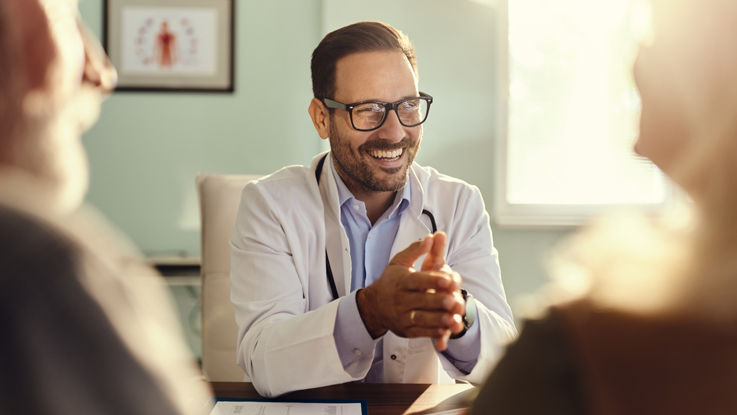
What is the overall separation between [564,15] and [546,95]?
1.55ft

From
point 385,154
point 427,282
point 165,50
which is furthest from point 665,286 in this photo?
point 165,50

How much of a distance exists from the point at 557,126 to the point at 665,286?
11.8 feet

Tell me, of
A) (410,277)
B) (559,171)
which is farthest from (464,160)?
(410,277)

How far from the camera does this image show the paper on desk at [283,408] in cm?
→ 112

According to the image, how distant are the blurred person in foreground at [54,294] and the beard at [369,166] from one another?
4.43 ft

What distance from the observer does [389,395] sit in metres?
1.23

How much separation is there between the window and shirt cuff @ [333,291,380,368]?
8.42 ft

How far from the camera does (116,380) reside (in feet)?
1.11

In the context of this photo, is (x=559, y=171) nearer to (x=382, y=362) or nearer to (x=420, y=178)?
(x=420, y=178)

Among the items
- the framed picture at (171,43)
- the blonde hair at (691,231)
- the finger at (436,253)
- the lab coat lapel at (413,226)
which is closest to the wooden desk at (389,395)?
the finger at (436,253)

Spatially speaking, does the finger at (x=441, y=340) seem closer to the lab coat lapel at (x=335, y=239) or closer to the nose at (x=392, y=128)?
the lab coat lapel at (x=335, y=239)

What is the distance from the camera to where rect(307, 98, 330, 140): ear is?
1.88 meters

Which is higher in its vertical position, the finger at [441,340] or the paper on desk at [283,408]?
the finger at [441,340]

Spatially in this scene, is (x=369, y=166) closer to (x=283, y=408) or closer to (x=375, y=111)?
(x=375, y=111)
